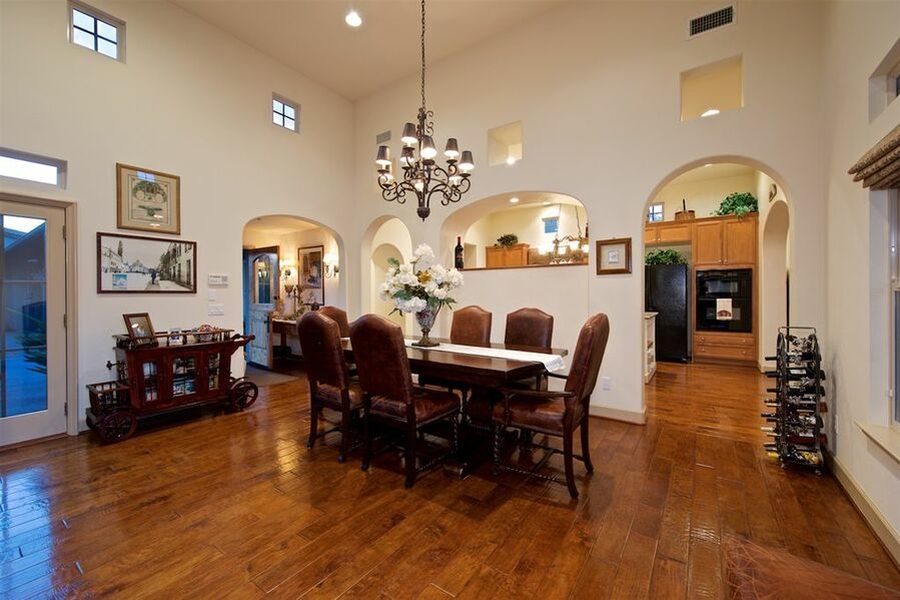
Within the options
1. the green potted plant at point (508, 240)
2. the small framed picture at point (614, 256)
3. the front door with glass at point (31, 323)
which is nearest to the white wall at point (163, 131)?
the front door with glass at point (31, 323)

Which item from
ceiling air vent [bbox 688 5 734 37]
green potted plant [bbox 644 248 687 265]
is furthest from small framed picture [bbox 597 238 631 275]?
green potted plant [bbox 644 248 687 265]

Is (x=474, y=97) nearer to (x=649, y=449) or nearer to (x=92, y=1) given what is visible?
(x=92, y=1)

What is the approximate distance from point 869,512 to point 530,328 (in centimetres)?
238

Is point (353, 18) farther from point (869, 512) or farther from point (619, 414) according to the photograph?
point (869, 512)

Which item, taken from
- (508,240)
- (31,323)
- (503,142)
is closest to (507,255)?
(508,240)

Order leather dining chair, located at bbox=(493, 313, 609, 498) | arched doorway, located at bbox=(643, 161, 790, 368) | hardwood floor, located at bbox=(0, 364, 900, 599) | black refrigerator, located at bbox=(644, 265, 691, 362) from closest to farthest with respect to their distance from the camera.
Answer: hardwood floor, located at bbox=(0, 364, 900, 599)
leather dining chair, located at bbox=(493, 313, 609, 498)
arched doorway, located at bbox=(643, 161, 790, 368)
black refrigerator, located at bbox=(644, 265, 691, 362)

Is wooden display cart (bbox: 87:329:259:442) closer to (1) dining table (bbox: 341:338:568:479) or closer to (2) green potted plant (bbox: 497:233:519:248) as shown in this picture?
(1) dining table (bbox: 341:338:568:479)

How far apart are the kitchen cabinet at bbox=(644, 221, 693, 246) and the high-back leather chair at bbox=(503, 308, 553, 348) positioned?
4230 millimetres

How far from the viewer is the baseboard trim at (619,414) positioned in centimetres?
362

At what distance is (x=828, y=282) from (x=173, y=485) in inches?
194

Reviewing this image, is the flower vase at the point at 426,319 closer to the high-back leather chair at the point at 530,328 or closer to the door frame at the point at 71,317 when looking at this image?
the high-back leather chair at the point at 530,328

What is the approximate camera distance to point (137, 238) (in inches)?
149

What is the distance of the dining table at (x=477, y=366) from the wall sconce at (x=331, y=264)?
3.70 m

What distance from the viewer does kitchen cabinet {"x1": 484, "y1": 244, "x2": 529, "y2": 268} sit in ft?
26.6
